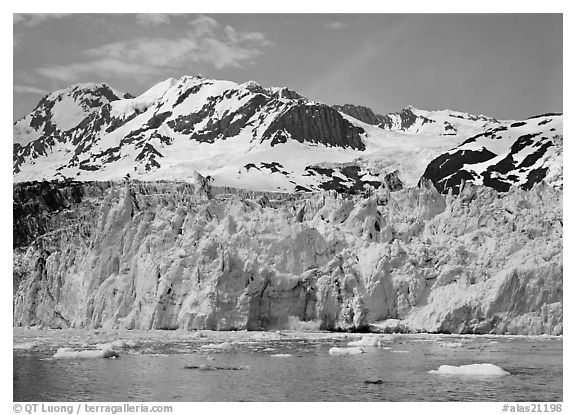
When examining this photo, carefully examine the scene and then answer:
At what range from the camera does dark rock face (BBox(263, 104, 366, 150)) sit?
188250 mm

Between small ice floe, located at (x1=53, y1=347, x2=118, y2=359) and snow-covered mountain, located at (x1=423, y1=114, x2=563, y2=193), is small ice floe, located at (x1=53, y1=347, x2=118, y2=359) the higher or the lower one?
the lower one

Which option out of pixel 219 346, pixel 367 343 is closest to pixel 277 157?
pixel 367 343

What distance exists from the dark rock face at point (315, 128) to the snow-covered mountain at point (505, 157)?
1533 inches

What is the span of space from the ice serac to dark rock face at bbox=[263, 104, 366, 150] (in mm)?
144598

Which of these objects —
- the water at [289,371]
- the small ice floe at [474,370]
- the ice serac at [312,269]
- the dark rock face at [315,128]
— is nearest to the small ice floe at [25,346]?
the water at [289,371]

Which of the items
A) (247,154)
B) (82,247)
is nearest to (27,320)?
(82,247)

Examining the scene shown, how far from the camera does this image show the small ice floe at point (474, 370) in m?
25.0

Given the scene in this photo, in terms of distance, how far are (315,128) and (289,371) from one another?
6611 inches

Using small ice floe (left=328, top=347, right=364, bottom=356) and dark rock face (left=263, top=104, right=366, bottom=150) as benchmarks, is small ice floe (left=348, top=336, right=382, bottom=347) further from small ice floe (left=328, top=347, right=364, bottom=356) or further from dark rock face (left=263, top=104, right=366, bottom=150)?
dark rock face (left=263, top=104, right=366, bottom=150)

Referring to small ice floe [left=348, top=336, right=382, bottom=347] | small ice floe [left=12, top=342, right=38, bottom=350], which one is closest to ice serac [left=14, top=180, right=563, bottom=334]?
small ice floe [left=348, top=336, right=382, bottom=347]

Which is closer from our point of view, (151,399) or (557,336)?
(151,399)
